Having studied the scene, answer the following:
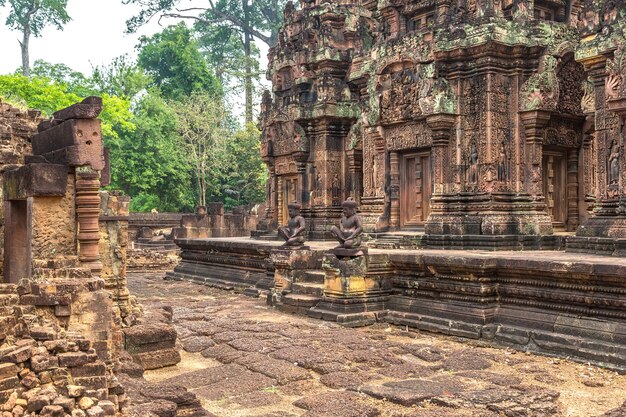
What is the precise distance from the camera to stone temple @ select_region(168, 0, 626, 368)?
27.3 ft

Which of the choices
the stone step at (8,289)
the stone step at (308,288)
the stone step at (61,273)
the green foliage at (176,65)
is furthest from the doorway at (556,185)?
the green foliage at (176,65)

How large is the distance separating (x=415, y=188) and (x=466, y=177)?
1.56 metres

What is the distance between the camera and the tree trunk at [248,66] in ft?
120

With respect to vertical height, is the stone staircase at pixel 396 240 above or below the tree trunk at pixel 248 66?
below

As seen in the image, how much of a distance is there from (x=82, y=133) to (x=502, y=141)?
7.59 metres

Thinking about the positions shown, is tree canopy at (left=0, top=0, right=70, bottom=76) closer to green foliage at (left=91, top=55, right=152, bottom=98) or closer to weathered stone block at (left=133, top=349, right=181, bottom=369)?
green foliage at (left=91, top=55, right=152, bottom=98)

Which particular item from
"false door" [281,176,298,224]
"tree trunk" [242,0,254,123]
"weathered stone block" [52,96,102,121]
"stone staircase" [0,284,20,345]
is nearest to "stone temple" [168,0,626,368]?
"false door" [281,176,298,224]

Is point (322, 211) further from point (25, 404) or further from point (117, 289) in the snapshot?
point (25, 404)

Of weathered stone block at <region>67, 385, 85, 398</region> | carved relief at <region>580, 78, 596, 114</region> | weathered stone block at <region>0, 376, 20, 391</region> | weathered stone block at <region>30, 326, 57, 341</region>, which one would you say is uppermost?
carved relief at <region>580, 78, 596, 114</region>

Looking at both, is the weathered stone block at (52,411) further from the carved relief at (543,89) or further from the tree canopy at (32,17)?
the tree canopy at (32,17)

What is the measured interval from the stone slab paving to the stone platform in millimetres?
251

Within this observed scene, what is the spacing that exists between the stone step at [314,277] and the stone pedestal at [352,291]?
0.85 meters

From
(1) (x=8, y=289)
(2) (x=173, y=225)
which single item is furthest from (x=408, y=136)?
(2) (x=173, y=225)

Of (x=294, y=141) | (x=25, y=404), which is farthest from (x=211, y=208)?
(x=25, y=404)
